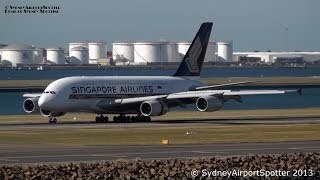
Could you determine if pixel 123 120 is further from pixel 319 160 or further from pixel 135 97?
pixel 319 160

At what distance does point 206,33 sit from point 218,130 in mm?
26412

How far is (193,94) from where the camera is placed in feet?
269

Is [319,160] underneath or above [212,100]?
underneath

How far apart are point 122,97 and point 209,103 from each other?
26.6 feet

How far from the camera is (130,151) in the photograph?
48.9m

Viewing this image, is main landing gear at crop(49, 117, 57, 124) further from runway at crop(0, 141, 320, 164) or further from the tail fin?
runway at crop(0, 141, 320, 164)

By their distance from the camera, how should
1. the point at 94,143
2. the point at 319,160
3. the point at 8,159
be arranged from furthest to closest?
the point at 94,143 < the point at 8,159 < the point at 319,160

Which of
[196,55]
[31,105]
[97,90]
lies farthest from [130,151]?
[196,55]

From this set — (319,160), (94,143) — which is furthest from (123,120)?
(319,160)

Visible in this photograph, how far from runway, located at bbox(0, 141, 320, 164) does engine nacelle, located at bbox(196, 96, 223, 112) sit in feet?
86.5

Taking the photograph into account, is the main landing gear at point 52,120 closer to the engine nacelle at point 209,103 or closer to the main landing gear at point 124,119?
the main landing gear at point 124,119

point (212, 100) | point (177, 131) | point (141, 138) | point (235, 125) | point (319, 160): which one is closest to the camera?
point (319, 160)

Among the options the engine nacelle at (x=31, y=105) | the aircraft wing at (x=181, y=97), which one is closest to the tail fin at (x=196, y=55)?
the aircraft wing at (x=181, y=97)

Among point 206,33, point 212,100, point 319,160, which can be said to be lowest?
point 319,160
